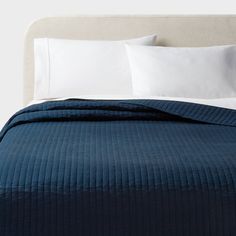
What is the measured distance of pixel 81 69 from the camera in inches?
122

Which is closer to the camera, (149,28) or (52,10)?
(149,28)

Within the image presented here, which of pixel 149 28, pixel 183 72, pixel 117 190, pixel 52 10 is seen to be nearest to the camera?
pixel 117 190

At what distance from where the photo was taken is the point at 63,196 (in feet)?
A: 5.20

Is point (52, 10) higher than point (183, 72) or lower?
higher

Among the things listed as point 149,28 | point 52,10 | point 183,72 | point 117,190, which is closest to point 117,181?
point 117,190

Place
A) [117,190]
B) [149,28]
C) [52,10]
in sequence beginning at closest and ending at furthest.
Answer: [117,190] → [149,28] → [52,10]

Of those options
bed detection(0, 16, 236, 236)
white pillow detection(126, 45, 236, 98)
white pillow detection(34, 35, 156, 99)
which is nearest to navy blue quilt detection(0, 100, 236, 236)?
bed detection(0, 16, 236, 236)

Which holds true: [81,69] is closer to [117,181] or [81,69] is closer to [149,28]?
[149,28]

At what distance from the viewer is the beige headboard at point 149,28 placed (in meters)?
3.37

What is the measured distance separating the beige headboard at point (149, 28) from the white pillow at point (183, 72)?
255 millimetres

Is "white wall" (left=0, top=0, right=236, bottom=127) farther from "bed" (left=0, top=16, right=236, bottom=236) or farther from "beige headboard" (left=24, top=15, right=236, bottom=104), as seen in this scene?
"bed" (left=0, top=16, right=236, bottom=236)

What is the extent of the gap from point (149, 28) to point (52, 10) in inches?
22.5

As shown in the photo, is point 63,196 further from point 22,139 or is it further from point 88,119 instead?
point 88,119

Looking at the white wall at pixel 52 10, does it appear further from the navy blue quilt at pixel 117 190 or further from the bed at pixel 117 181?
the navy blue quilt at pixel 117 190
